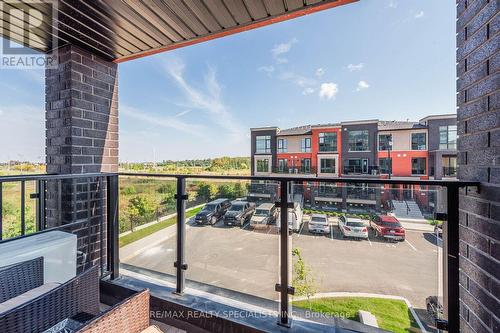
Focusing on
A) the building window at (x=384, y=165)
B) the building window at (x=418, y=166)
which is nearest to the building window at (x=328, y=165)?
the building window at (x=384, y=165)

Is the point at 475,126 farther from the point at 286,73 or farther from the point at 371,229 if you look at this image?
the point at 286,73

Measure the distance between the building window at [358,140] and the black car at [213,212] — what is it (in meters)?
17.5

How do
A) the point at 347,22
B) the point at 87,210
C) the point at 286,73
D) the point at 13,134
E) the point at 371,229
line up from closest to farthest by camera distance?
the point at 371,229 < the point at 87,210 < the point at 13,134 < the point at 347,22 < the point at 286,73

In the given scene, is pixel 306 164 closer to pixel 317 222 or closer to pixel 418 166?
pixel 418 166

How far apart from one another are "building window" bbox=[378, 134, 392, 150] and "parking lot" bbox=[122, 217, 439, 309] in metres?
17.1

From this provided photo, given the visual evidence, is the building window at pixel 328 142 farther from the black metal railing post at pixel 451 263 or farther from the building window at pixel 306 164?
the black metal railing post at pixel 451 263

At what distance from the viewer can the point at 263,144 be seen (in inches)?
781

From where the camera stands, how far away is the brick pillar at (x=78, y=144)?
6.66ft

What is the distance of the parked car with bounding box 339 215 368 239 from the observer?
1560 mm

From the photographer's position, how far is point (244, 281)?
86.0 inches

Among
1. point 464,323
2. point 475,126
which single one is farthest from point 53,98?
point 464,323

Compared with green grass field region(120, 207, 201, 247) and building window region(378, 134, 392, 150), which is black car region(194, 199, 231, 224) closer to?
green grass field region(120, 207, 201, 247)

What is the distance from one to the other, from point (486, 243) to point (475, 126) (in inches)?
20.7

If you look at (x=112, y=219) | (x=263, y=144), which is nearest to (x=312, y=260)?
(x=112, y=219)
